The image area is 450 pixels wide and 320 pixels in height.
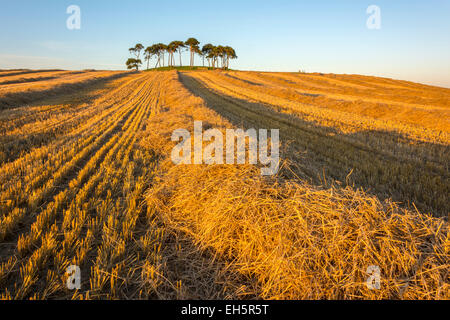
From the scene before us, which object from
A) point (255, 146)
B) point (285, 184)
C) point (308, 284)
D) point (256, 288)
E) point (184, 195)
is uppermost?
point (255, 146)

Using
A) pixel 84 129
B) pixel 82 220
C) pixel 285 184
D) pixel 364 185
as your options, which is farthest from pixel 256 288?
pixel 84 129

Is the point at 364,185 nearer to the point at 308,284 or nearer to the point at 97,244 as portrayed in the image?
the point at 308,284

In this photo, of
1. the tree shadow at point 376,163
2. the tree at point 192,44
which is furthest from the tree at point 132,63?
the tree shadow at point 376,163

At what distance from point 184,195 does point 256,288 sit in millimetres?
1736

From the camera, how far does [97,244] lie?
261cm

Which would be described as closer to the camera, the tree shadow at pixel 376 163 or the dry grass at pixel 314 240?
the dry grass at pixel 314 240
